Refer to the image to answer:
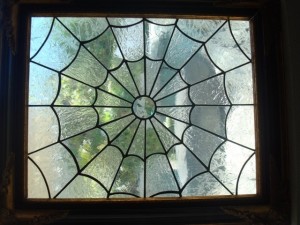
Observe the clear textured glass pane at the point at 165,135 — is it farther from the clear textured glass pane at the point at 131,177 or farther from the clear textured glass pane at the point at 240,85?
the clear textured glass pane at the point at 240,85

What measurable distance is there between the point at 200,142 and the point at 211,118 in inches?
4.8

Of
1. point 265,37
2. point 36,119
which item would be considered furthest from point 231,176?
point 36,119

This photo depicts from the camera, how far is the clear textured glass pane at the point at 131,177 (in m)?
1.58

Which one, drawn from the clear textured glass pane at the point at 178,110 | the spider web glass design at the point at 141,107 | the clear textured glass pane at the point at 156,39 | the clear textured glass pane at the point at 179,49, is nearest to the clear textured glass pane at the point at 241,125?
the spider web glass design at the point at 141,107

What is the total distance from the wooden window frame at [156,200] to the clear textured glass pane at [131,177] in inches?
2.6

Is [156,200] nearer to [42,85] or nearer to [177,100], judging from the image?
[177,100]

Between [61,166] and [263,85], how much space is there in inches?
38.3

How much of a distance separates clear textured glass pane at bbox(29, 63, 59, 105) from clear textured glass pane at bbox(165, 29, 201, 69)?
0.53 m

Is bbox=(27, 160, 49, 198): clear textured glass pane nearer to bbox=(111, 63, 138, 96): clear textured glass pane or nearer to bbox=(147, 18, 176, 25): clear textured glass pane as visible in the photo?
bbox=(111, 63, 138, 96): clear textured glass pane

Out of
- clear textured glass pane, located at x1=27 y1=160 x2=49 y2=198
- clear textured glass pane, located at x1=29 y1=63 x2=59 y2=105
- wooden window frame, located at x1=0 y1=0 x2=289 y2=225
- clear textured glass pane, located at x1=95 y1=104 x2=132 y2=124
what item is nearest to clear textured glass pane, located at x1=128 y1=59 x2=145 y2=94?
clear textured glass pane, located at x1=95 y1=104 x2=132 y2=124

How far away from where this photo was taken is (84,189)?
157cm

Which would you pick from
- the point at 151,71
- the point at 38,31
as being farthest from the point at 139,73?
the point at 38,31

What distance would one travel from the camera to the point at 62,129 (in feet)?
5.16

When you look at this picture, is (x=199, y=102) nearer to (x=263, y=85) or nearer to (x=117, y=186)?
(x=263, y=85)
